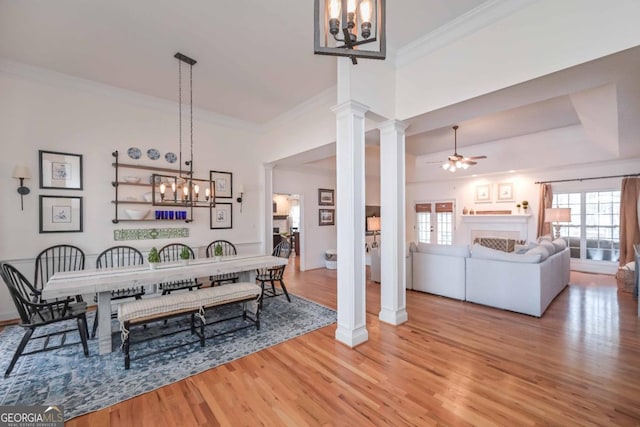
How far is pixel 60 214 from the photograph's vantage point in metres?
3.97

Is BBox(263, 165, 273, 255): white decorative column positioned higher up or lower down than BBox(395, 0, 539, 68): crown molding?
lower down

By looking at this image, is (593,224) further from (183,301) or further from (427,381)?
(183,301)

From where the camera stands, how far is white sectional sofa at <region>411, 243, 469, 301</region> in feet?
14.7

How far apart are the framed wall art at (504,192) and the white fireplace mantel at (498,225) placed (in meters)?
0.51

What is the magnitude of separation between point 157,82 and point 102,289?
316 cm

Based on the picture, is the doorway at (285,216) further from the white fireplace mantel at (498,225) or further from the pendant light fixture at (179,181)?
the white fireplace mantel at (498,225)

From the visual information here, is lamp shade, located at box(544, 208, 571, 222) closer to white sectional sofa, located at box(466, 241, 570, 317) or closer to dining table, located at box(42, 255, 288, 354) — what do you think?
white sectional sofa, located at box(466, 241, 570, 317)

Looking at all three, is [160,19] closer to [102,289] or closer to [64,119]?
[64,119]

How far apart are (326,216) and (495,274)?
4344 mm

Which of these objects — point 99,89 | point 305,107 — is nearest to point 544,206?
point 305,107

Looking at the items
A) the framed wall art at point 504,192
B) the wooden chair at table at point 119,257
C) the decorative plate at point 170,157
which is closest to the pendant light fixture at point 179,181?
the decorative plate at point 170,157

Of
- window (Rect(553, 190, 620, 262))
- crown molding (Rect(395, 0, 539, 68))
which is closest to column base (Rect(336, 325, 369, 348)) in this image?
crown molding (Rect(395, 0, 539, 68))

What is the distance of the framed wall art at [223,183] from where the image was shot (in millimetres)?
5512

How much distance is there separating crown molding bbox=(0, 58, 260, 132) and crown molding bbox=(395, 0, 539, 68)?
3.70 m
